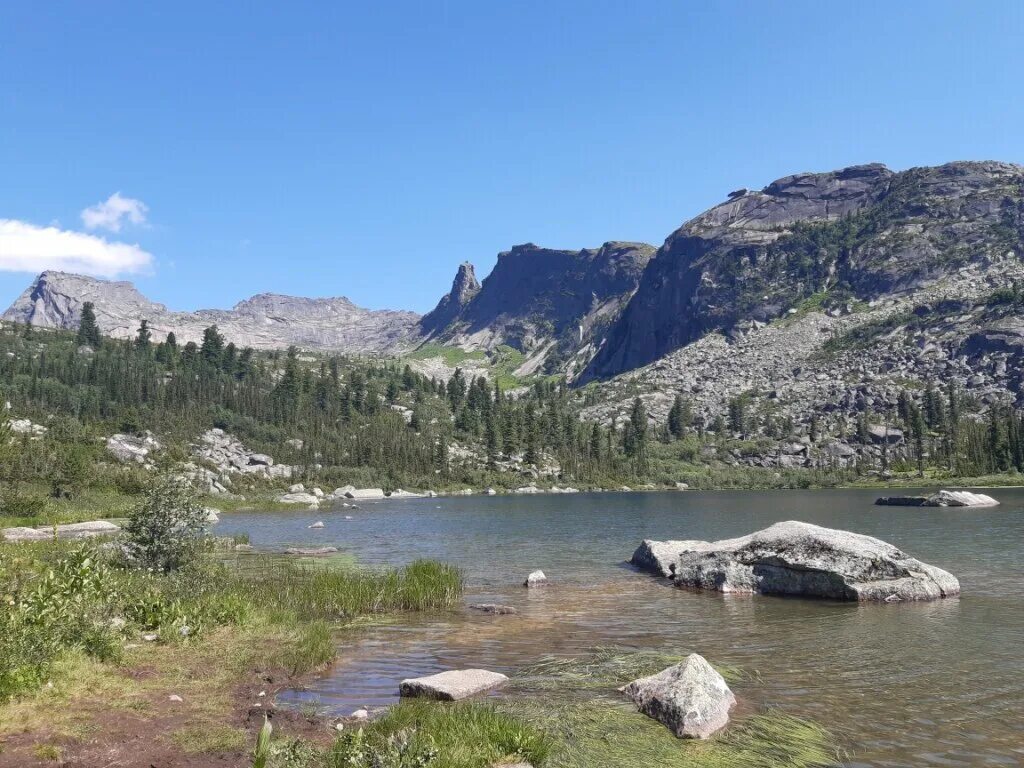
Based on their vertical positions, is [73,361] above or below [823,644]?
above

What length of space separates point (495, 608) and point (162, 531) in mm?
13981

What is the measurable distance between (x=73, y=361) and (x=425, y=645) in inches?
8531

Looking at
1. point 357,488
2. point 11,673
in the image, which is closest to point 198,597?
point 11,673

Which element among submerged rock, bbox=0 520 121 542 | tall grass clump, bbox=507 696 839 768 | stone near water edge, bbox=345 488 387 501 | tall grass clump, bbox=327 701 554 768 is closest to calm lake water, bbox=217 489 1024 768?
tall grass clump, bbox=507 696 839 768

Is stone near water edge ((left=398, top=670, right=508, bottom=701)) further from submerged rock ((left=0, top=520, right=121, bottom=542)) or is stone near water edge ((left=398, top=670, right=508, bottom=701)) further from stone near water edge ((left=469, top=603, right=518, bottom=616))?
submerged rock ((left=0, top=520, right=121, bottom=542))

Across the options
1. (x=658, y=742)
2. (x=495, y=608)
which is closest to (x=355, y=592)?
(x=495, y=608)

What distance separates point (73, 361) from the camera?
649ft

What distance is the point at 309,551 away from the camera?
153ft

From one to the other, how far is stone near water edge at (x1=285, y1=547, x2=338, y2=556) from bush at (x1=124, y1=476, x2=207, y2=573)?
17.6m

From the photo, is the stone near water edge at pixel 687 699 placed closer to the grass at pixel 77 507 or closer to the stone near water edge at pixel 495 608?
the stone near water edge at pixel 495 608

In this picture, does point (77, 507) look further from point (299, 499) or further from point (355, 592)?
point (355, 592)

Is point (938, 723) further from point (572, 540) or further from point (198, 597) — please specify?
point (572, 540)

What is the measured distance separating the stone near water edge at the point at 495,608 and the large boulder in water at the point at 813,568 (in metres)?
10.8

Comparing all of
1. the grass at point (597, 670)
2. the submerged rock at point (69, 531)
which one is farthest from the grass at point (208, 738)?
the submerged rock at point (69, 531)
